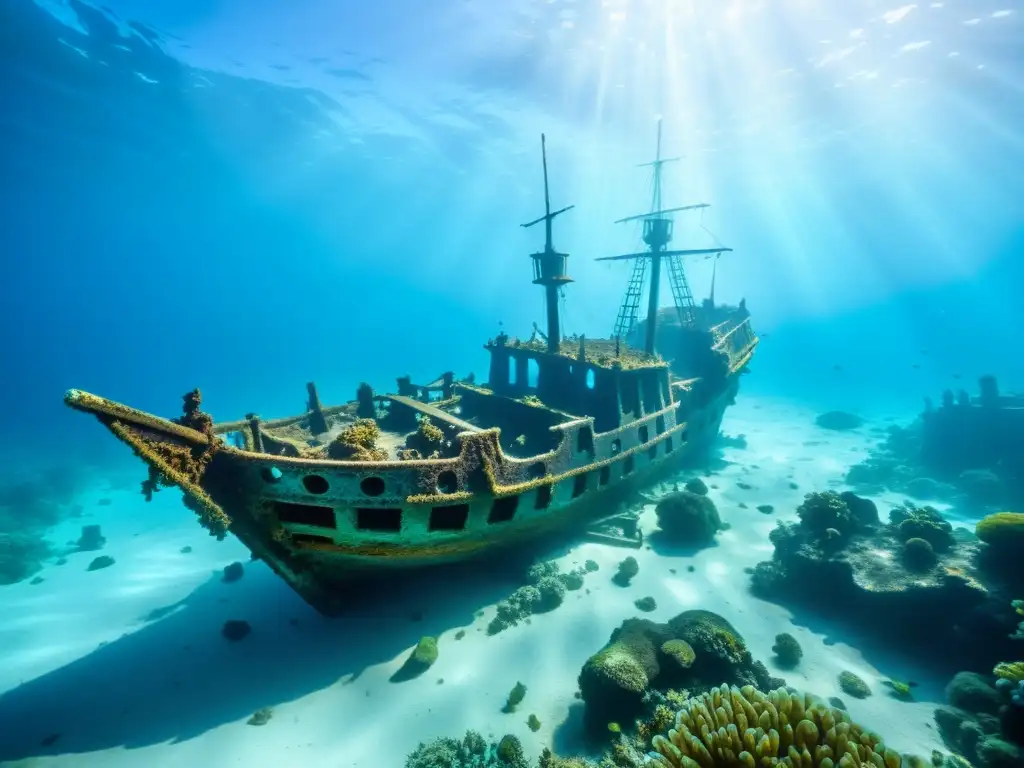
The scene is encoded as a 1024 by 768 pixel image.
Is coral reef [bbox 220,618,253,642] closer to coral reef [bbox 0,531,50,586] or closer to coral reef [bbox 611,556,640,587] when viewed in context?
coral reef [bbox 611,556,640,587]

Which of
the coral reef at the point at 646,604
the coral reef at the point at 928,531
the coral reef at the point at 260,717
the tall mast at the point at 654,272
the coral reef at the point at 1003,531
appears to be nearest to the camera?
the coral reef at the point at 260,717

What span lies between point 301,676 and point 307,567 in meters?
2.73

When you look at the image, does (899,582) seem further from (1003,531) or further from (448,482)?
(448,482)

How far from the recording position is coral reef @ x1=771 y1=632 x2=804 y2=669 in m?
10.1

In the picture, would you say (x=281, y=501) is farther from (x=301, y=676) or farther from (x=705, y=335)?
(x=705, y=335)

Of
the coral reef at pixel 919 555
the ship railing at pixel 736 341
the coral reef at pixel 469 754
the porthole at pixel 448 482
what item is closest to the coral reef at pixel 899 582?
the coral reef at pixel 919 555

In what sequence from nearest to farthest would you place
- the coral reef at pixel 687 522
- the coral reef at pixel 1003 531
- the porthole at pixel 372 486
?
the porthole at pixel 372 486 < the coral reef at pixel 1003 531 < the coral reef at pixel 687 522

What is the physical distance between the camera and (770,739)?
4.45 metres

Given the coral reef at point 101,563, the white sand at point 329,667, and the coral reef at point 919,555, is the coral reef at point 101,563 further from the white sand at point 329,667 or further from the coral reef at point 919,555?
the coral reef at point 919,555

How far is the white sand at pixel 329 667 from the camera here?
870 centimetres

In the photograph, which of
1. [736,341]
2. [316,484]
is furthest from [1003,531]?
[736,341]

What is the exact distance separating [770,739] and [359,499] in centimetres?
801

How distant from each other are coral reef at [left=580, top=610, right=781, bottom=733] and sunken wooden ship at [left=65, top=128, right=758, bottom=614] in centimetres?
418

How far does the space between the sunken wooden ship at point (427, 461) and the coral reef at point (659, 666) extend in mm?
4183
